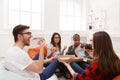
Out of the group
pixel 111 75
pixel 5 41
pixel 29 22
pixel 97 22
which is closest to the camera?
pixel 111 75

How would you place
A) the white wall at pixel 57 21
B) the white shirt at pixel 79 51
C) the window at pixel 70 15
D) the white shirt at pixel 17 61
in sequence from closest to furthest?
1. the white shirt at pixel 17 61
2. the white shirt at pixel 79 51
3. the white wall at pixel 57 21
4. the window at pixel 70 15

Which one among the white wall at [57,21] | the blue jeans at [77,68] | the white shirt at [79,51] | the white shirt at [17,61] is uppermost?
the white wall at [57,21]

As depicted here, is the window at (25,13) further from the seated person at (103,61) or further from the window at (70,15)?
the seated person at (103,61)

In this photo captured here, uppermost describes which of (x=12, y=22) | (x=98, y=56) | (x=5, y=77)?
(x=12, y=22)

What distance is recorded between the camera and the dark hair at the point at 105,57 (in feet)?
5.27

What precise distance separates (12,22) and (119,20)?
3010 mm

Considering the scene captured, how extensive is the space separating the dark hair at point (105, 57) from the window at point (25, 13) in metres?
3.99

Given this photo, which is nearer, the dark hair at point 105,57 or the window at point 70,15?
the dark hair at point 105,57

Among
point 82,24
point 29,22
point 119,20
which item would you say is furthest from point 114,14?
point 29,22

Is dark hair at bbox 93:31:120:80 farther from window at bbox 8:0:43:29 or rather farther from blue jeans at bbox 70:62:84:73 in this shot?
window at bbox 8:0:43:29

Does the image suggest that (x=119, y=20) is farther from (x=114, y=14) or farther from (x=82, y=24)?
(x=82, y=24)

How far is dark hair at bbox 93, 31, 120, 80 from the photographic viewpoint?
5.27ft

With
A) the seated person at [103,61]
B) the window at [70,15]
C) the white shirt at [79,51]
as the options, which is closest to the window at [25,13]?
the window at [70,15]

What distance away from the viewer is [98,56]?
167 centimetres
